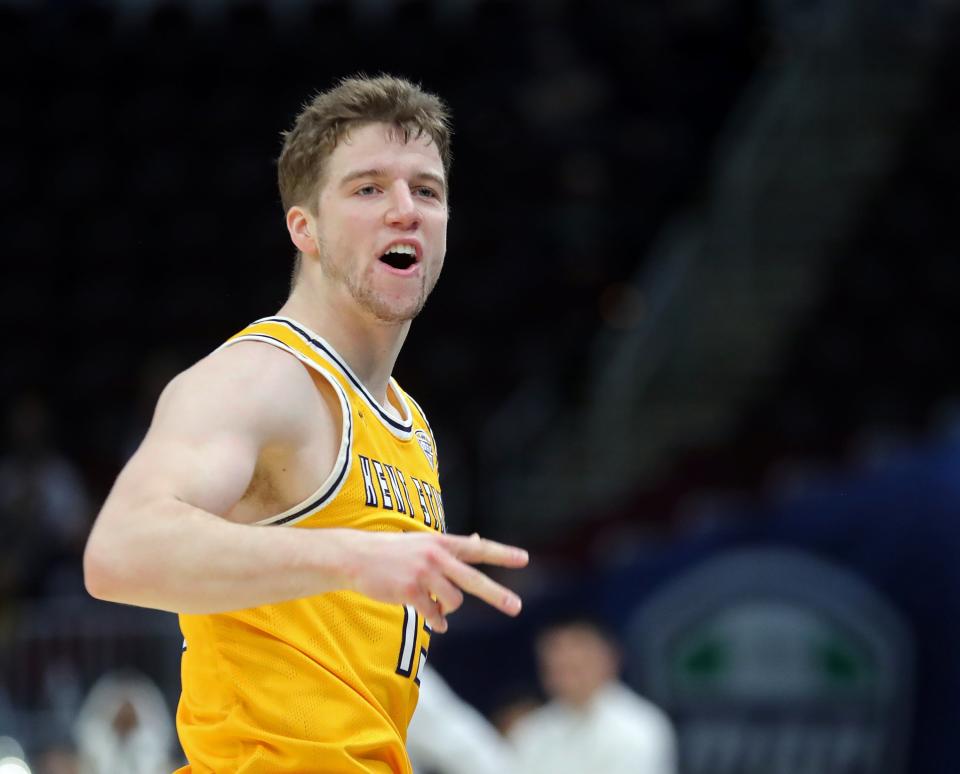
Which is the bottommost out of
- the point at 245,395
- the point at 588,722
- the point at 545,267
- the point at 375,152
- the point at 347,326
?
the point at 588,722

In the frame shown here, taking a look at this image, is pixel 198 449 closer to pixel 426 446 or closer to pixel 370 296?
pixel 370 296

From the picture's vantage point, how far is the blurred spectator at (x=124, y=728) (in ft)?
28.1

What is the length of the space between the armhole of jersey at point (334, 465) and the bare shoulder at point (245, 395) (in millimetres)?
26

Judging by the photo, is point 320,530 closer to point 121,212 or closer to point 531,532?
point 531,532

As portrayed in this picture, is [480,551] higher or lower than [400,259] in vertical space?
lower

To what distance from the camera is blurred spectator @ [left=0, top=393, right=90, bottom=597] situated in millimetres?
10672

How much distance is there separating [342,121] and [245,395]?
0.71m

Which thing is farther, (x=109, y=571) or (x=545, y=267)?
(x=545, y=267)

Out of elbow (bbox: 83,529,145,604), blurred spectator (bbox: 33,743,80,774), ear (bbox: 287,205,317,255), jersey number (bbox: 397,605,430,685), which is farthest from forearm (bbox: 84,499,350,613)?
blurred spectator (bbox: 33,743,80,774)

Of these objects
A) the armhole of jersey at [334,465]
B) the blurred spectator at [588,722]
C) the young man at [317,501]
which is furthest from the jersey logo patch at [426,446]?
the blurred spectator at [588,722]

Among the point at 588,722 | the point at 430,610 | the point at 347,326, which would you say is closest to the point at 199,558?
the point at 430,610

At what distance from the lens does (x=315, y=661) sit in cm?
295

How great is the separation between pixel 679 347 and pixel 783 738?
5.99m

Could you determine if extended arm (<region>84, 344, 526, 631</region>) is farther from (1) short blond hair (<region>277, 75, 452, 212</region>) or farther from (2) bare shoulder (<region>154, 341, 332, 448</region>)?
(1) short blond hair (<region>277, 75, 452, 212</region>)
